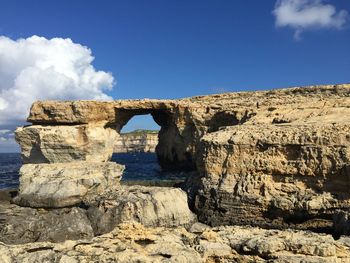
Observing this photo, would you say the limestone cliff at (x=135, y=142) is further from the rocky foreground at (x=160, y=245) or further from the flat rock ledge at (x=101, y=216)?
the rocky foreground at (x=160, y=245)

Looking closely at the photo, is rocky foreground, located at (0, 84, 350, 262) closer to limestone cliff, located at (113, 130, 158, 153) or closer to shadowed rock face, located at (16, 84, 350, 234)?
shadowed rock face, located at (16, 84, 350, 234)

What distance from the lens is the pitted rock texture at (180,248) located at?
10328 mm

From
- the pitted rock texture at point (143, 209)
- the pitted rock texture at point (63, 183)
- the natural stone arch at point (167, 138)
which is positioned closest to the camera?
the pitted rock texture at point (143, 209)

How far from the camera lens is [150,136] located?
136625 mm

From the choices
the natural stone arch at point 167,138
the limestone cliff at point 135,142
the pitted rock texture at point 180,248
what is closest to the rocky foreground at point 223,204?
the pitted rock texture at point 180,248

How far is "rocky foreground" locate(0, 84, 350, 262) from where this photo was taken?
1111 centimetres

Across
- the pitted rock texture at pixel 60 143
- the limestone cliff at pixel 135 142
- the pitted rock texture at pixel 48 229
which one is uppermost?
the limestone cliff at pixel 135 142

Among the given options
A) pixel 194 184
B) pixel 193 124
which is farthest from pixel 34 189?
pixel 193 124

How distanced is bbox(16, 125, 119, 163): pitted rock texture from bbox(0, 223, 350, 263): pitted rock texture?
89.9 feet

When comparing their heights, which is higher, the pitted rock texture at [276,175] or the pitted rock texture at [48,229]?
the pitted rock texture at [276,175]

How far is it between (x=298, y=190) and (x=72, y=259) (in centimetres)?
1222

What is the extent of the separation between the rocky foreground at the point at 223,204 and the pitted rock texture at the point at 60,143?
11534 mm

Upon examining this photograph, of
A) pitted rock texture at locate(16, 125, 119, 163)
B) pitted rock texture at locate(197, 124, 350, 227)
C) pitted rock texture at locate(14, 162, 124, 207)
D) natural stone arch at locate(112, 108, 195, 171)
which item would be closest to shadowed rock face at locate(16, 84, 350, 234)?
pitted rock texture at locate(197, 124, 350, 227)

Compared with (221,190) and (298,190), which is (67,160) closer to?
(221,190)
